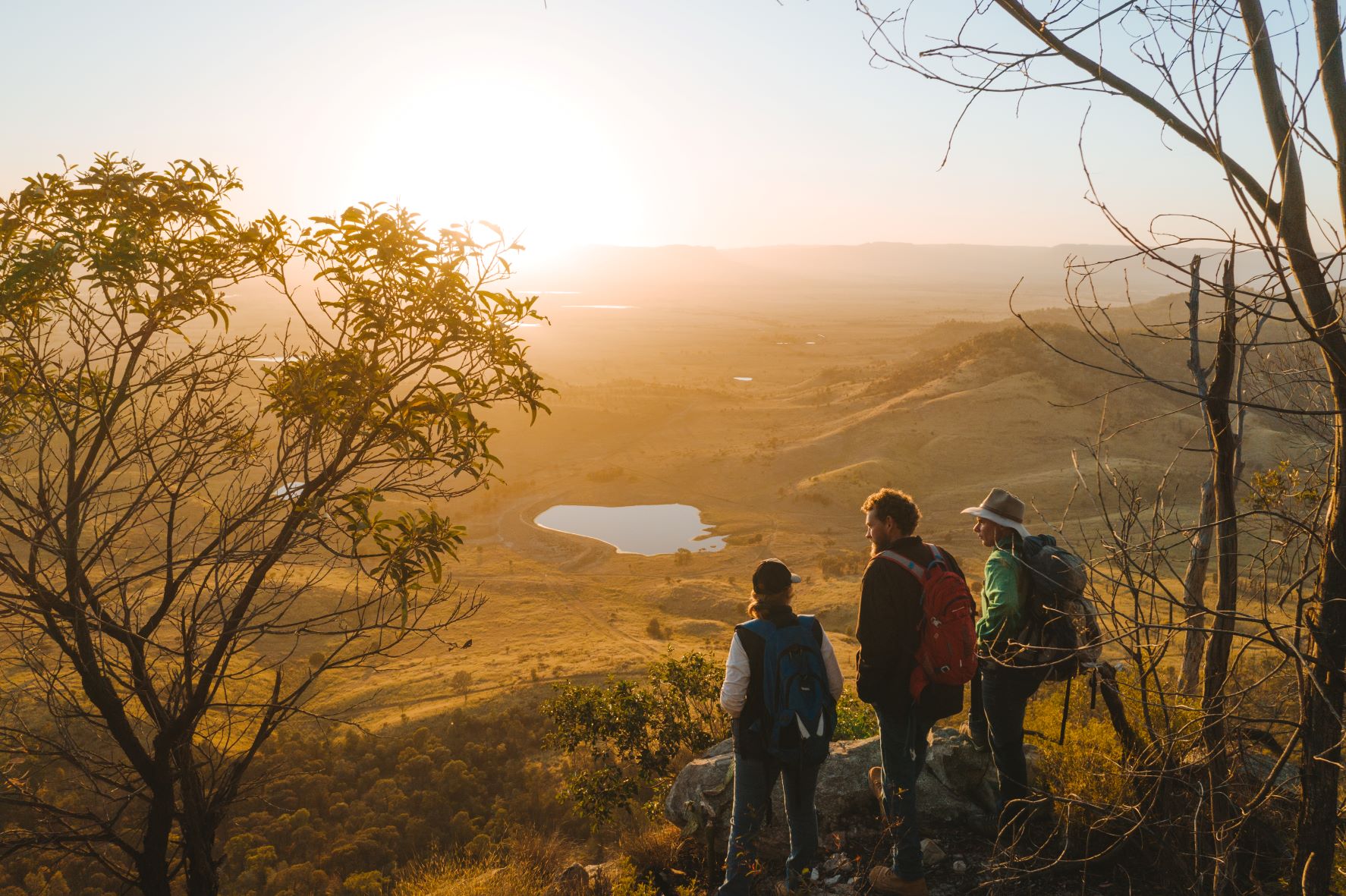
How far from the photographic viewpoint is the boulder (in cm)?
549

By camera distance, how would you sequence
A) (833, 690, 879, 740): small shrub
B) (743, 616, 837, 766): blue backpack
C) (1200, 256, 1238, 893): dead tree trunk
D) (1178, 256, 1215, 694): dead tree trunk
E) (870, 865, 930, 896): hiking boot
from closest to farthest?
(1200, 256, 1238, 893): dead tree trunk, (1178, 256, 1215, 694): dead tree trunk, (743, 616, 837, 766): blue backpack, (870, 865, 930, 896): hiking boot, (833, 690, 879, 740): small shrub

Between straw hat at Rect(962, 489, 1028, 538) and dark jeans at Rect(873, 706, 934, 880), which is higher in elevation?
straw hat at Rect(962, 489, 1028, 538)

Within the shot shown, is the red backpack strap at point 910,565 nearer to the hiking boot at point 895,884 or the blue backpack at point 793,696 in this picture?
the blue backpack at point 793,696

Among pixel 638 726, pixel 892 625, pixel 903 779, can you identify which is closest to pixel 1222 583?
pixel 892 625

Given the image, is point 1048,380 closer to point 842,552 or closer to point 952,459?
point 952,459

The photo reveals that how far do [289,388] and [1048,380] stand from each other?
46.5 m

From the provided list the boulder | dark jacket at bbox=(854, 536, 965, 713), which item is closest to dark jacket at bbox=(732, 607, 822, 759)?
dark jacket at bbox=(854, 536, 965, 713)

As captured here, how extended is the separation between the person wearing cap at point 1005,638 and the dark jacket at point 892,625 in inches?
18.6

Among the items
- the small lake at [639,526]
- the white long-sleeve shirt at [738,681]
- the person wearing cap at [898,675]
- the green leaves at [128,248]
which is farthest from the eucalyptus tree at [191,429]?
the small lake at [639,526]

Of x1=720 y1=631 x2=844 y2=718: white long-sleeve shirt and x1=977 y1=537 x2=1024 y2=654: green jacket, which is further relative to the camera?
x1=977 y1=537 x2=1024 y2=654: green jacket

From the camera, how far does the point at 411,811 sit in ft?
44.5

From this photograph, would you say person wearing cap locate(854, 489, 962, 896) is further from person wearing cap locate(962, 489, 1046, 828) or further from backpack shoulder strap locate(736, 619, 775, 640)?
backpack shoulder strap locate(736, 619, 775, 640)

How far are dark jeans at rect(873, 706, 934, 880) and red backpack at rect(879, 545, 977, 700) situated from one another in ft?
0.76

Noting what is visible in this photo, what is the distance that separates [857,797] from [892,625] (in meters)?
2.16
